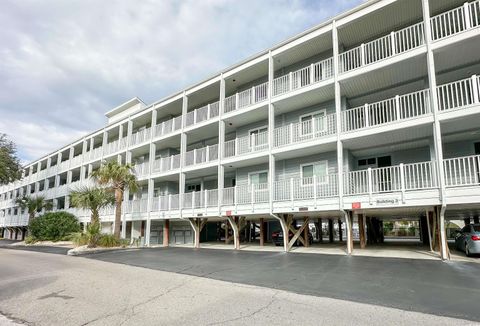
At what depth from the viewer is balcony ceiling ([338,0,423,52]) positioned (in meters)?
15.1

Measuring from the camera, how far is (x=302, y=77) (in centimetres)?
1900

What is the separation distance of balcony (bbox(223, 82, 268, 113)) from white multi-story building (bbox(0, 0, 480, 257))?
3.4 inches

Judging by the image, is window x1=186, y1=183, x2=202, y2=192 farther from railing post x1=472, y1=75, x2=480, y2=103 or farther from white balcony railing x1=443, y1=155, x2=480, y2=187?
railing post x1=472, y1=75, x2=480, y2=103

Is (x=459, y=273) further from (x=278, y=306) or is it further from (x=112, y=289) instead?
(x=112, y=289)

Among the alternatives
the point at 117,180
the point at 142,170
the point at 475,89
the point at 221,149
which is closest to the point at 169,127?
the point at 142,170

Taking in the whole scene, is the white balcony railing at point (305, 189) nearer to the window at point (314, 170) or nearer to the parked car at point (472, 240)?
the window at point (314, 170)

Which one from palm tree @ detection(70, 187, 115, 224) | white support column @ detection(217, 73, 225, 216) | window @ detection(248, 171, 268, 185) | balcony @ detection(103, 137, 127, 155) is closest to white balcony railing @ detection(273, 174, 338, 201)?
window @ detection(248, 171, 268, 185)

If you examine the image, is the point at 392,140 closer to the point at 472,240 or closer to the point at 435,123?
the point at 435,123

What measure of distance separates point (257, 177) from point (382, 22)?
1123cm

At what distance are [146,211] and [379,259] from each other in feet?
58.0

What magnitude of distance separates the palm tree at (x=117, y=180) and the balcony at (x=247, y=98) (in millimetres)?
9040

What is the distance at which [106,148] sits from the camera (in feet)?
103

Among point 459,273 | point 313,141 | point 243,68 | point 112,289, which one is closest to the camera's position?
point 112,289

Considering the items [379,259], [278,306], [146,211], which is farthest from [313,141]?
[146,211]
